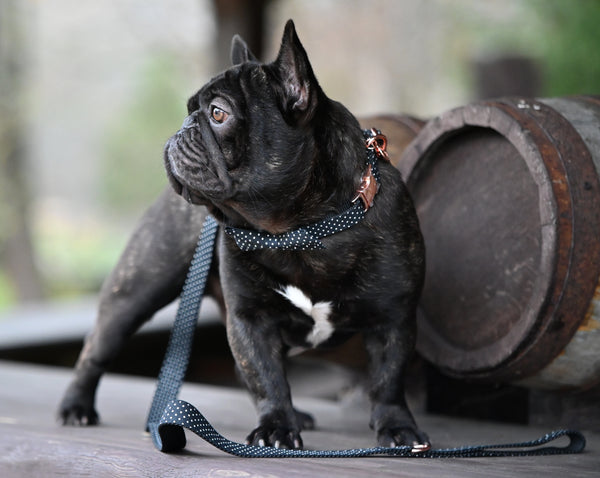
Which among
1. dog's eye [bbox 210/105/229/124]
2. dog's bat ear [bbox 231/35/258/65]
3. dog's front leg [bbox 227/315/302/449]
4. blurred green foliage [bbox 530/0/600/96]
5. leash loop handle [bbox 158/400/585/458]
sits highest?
blurred green foliage [bbox 530/0/600/96]

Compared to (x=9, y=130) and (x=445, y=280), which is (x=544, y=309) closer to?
(x=445, y=280)

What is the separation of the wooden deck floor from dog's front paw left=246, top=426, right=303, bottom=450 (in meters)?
0.11

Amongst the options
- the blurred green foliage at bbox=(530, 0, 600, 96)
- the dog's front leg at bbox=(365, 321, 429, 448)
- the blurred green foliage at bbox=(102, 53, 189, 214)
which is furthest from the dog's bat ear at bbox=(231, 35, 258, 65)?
the blurred green foliage at bbox=(102, 53, 189, 214)

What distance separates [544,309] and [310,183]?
0.81 meters

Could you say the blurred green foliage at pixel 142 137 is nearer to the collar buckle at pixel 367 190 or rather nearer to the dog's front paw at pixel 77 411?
the dog's front paw at pixel 77 411

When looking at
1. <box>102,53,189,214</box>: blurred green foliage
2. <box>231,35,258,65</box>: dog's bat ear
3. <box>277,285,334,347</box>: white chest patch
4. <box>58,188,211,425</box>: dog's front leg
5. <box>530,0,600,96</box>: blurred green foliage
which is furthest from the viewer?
<box>102,53,189,214</box>: blurred green foliage

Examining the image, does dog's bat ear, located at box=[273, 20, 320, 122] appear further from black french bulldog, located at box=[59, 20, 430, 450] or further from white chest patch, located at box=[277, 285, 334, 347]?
white chest patch, located at box=[277, 285, 334, 347]

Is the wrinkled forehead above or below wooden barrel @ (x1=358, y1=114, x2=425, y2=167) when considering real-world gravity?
below

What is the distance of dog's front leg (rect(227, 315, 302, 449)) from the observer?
2.31 meters

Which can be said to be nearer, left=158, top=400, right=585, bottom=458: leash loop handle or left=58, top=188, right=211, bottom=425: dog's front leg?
left=158, top=400, right=585, bottom=458: leash loop handle

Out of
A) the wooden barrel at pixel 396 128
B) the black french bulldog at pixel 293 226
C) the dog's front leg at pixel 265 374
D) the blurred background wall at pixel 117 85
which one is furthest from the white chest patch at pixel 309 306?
the blurred background wall at pixel 117 85

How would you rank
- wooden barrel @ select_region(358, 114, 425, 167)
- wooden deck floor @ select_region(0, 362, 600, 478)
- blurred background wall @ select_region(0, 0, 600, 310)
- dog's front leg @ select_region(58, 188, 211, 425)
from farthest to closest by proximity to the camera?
1. blurred background wall @ select_region(0, 0, 600, 310)
2. wooden barrel @ select_region(358, 114, 425, 167)
3. dog's front leg @ select_region(58, 188, 211, 425)
4. wooden deck floor @ select_region(0, 362, 600, 478)

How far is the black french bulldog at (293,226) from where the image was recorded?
229cm

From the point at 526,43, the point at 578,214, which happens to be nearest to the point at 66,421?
the point at 578,214
